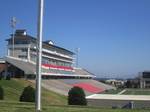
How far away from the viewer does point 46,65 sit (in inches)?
3632

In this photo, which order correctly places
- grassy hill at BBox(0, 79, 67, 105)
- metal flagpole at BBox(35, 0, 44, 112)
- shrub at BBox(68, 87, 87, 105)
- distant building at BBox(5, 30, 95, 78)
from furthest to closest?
distant building at BBox(5, 30, 95, 78)
grassy hill at BBox(0, 79, 67, 105)
shrub at BBox(68, 87, 87, 105)
metal flagpole at BBox(35, 0, 44, 112)

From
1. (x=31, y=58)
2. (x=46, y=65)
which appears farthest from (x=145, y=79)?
(x=46, y=65)

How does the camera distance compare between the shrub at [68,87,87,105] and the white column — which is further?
the shrub at [68,87,87,105]

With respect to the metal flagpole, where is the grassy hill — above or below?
below

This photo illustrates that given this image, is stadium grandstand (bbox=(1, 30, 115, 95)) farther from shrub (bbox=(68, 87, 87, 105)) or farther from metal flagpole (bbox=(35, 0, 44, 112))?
metal flagpole (bbox=(35, 0, 44, 112))

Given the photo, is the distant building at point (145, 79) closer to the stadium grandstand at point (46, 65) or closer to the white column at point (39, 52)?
the stadium grandstand at point (46, 65)

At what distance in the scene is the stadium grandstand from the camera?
73625mm

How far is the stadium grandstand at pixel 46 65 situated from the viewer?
73625mm

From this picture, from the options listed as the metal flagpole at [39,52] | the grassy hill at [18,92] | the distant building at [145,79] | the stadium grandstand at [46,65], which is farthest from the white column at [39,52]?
the distant building at [145,79]

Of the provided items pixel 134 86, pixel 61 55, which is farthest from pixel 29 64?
pixel 134 86

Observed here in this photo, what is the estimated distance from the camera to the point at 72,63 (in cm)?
14012

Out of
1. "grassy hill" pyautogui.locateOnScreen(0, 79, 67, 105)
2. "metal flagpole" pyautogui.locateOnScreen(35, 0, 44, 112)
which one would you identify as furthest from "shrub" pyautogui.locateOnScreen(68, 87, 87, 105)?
"metal flagpole" pyautogui.locateOnScreen(35, 0, 44, 112)

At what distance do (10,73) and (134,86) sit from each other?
6296cm

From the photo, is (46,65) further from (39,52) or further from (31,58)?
(39,52)
